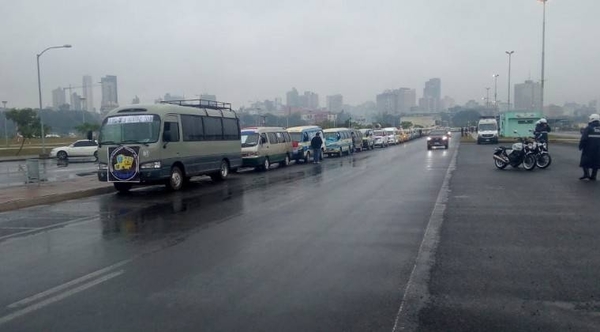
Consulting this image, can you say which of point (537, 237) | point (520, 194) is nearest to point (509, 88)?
point (520, 194)

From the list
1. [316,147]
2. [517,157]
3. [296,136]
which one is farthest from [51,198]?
[296,136]

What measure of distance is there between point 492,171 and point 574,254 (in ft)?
44.8

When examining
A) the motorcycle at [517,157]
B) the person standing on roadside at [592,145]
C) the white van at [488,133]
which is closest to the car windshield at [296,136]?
the motorcycle at [517,157]

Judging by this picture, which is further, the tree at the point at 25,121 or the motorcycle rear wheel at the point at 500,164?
the tree at the point at 25,121

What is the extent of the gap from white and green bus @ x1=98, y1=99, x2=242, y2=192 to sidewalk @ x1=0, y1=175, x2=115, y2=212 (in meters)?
0.64

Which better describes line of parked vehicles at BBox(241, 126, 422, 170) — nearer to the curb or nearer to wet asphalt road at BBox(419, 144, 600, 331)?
the curb

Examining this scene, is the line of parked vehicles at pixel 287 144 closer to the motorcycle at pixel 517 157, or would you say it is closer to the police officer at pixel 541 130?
the motorcycle at pixel 517 157

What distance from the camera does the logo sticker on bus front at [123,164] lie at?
630 inches

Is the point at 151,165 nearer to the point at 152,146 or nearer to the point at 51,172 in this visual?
the point at 152,146

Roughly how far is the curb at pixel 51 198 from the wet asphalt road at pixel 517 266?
34.6 feet

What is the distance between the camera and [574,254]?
7379 mm

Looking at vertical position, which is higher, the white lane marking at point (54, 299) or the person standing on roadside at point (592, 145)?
the person standing on roadside at point (592, 145)

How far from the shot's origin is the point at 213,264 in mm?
7203

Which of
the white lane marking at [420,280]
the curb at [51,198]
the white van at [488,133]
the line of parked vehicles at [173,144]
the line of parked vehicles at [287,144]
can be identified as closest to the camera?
the white lane marking at [420,280]
